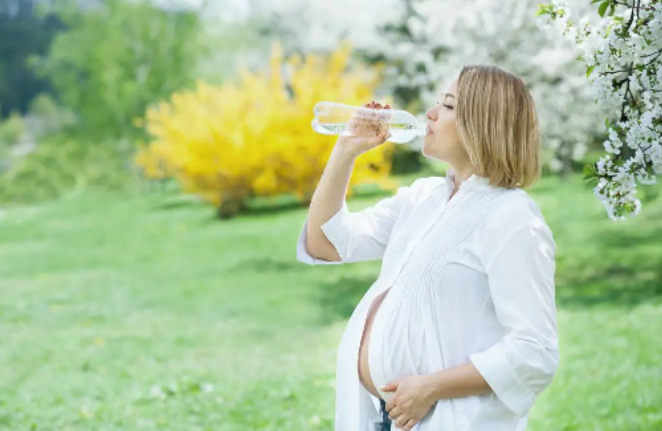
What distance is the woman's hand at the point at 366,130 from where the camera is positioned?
75.0 inches

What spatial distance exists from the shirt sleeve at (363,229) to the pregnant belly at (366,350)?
16 cm

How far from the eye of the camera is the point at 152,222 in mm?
12586

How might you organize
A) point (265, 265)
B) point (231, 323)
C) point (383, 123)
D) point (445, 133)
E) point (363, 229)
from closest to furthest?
point (445, 133) → point (383, 123) → point (363, 229) → point (231, 323) → point (265, 265)

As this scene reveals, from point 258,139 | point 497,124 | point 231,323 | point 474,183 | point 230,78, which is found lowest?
point 230,78

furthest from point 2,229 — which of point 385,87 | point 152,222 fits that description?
point 385,87

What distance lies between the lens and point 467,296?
5.56 feet

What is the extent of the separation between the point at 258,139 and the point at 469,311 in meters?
9.77

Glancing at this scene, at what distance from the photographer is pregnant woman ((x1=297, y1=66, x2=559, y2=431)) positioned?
165cm

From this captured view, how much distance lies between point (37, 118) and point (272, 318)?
15144mm

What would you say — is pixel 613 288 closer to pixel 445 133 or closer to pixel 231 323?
pixel 231 323

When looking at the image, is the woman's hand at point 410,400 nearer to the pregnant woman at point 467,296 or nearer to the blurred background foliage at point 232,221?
the pregnant woman at point 467,296

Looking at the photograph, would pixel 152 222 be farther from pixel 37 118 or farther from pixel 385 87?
pixel 37 118

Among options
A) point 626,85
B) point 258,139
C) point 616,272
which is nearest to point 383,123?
point 626,85

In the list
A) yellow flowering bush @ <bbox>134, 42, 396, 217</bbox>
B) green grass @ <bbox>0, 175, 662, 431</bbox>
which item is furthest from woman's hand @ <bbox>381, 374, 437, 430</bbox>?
yellow flowering bush @ <bbox>134, 42, 396, 217</bbox>
